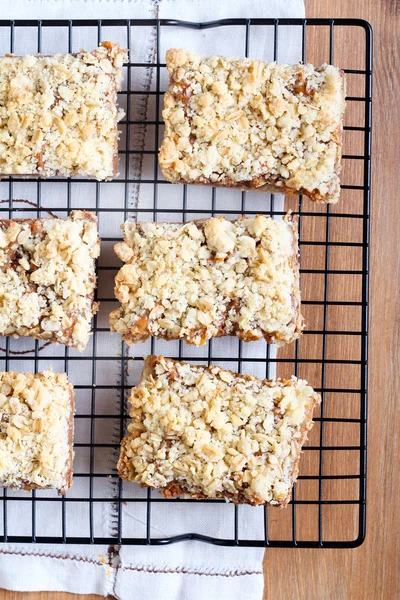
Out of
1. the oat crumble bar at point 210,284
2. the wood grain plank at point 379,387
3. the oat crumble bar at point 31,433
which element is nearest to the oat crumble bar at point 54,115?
the oat crumble bar at point 210,284

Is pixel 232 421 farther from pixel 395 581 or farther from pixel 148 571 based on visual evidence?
pixel 395 581

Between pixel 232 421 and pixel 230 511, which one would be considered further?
pixel 230 511

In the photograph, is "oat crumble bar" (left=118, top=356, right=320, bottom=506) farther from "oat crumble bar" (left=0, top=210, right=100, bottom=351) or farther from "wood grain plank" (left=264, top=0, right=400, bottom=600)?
"wood grain plank" (left=264, top=0, right=400, bottom=600)

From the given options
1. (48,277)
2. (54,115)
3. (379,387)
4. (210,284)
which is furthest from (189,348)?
(54,115)

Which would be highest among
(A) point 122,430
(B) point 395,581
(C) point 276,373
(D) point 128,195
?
(D) point 128,195

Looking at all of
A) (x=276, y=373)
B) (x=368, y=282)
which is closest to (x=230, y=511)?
(x=276, y=373)

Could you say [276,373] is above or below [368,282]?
below

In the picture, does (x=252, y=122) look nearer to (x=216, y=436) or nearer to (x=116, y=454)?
(x=216, y=436)
